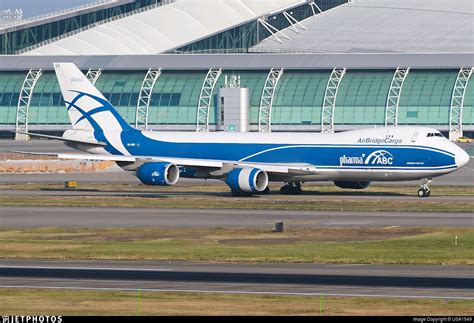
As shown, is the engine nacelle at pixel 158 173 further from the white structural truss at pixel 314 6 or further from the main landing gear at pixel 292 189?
the white structural truss at pixel 314 6

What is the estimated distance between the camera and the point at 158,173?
76.1 m

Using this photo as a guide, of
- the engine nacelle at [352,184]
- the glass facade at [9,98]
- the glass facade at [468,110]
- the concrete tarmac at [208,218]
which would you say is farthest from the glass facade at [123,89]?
the concrete tarmac at [208,218]

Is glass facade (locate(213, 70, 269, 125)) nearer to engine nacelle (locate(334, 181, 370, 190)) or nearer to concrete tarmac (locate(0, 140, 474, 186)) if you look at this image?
concrete tarmac (locate(0, 140, 474, 186))

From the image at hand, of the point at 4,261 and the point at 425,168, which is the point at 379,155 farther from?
the point at 4,261

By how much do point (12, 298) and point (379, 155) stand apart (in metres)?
43.9

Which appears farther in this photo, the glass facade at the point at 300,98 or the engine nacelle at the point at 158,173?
the glass facade at the point at 300,98

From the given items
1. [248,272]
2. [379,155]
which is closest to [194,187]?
[379,155]

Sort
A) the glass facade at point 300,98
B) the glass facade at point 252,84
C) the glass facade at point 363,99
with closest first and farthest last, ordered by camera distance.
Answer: the glass facade at point 363,99 → the glass facade at point 300,98 → the glass facade at point 252,84

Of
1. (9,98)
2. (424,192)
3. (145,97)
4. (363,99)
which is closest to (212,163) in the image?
(424,192)

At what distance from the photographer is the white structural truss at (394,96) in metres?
128

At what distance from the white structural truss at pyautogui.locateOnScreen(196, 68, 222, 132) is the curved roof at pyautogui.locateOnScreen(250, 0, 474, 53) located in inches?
680

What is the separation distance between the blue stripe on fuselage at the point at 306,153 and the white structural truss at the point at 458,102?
168 ft

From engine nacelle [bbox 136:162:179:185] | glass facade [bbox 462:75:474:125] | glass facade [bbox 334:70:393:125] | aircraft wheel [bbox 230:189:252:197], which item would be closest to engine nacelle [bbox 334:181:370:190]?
aircraft wheel [bbox 230:189:252:197]

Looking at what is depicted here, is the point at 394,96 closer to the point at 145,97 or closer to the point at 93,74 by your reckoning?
the point at 145,97
